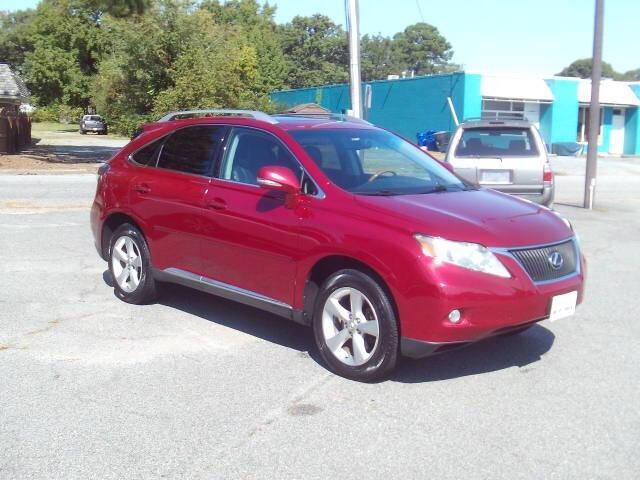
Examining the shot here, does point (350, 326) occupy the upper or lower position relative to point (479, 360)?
upper

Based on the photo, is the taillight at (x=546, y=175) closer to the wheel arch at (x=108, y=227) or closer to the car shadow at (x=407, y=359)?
the car shadow at (x=407, y=359)

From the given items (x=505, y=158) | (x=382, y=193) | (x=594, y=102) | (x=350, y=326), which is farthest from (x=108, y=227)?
(x=594, y=102)

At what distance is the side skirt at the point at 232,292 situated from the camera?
572 centimetres

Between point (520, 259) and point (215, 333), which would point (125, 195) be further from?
point (520, 259)

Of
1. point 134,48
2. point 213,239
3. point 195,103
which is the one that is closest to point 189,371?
point 213,239

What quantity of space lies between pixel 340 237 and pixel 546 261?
4.57ft

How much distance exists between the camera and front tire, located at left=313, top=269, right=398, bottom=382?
508 cm

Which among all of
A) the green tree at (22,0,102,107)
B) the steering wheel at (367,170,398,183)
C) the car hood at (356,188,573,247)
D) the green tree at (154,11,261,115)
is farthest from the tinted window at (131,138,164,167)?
the green tree at (22,0,102,107)

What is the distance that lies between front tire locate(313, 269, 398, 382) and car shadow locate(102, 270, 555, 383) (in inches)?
10.4

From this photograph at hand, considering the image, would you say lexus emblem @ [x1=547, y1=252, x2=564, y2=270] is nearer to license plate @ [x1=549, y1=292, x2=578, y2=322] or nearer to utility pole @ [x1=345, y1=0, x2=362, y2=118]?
license plate @ [x1=549, y1=292, x2=578, y2=322]

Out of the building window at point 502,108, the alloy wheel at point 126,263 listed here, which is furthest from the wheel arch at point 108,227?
the building window at point 502,108

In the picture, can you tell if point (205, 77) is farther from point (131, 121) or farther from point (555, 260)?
point (555, 260)

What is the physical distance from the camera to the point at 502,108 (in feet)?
134

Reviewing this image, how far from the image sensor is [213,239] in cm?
621
